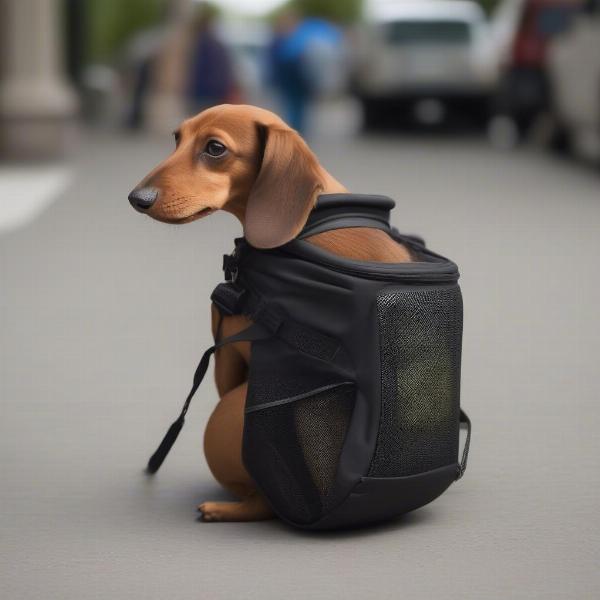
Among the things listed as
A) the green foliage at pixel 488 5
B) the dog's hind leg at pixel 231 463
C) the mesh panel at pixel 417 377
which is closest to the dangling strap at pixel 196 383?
the dog's hind leg at pixel 231 463

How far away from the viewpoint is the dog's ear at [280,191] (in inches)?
155

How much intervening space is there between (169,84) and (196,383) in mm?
17972

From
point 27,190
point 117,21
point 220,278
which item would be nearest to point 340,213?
point 220,278

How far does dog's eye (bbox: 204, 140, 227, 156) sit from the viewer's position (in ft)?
13.2

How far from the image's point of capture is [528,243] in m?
10.2

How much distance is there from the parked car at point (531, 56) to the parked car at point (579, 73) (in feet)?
4.04

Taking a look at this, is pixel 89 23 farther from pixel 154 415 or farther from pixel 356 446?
pixel 356 446

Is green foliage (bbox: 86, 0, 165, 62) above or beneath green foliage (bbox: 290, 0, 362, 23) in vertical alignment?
above

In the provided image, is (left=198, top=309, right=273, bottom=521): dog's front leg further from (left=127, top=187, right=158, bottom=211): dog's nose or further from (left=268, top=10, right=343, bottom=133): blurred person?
(left=268, top=10, right=343, bottom=133): blurred person

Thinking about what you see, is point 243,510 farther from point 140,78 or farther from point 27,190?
point 140,78

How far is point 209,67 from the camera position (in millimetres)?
19484

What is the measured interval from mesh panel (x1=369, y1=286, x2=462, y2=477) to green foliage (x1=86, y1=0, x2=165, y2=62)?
89.7ft

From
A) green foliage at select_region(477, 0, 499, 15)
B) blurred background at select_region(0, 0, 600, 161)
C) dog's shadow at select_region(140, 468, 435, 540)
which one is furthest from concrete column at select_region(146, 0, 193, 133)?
green foliage at select_region(477, 0, 499, 15)

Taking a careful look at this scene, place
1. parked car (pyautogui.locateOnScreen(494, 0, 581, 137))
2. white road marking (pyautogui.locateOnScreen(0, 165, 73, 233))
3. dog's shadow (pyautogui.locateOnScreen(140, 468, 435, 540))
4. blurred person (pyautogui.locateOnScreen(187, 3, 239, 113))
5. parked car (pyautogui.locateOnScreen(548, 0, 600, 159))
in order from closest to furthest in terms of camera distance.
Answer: dog's shadow (pyautogui.locateOnScreen(140, 468, 435, 540)) < white road marking (pyautogui.locateOnScreen(0, 165, 73, 233)) < parked car (pyautogui.locateOnScreen(548, 0, 600, 159)) < parked car (pyautogui.locateOnScreen(494, 0, 581, 137)) < blurred person (pyautogui.locateOnScreen(187, 3, 239, 113))
